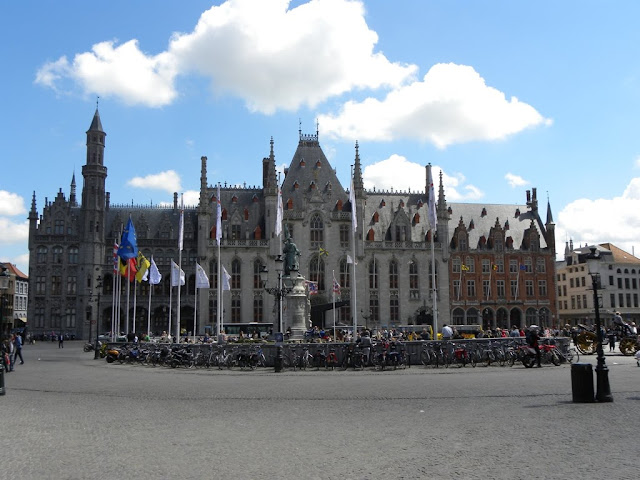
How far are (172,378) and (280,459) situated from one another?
1652 cm

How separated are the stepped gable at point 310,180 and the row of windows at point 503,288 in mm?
19091

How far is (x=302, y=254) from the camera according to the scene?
7412 cm

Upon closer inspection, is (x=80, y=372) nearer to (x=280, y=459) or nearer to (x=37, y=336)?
(x=280, y=459)

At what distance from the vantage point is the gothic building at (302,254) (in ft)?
244

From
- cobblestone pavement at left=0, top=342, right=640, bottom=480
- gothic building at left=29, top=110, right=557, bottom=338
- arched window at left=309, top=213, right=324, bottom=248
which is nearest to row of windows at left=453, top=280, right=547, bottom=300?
gothic building at left=29, top=110, right=557, bottom=338

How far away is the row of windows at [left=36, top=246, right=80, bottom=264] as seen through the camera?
7719 centimetres

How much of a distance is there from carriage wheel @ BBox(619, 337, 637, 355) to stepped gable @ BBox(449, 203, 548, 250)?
163ft

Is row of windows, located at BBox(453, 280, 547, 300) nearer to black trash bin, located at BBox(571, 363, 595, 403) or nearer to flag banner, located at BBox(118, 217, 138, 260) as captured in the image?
flag banner, located at BBox(118, 217, 138, 260)

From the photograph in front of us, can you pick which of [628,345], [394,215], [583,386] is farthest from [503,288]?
[583,386]

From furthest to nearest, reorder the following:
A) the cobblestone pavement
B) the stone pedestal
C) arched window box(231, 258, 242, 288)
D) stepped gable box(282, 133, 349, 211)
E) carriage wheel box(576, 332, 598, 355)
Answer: stepped gable box(282, 133, 349, 211)
arched window box(231, 258, 242, 288)
the stone pedestal
carriage wheel box(576, 332, 598, 355)
the cobblestone pavement

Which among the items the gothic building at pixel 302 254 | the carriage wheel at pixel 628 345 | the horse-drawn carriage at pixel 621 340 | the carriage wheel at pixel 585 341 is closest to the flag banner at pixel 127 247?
the gothic building at pixel 302 254

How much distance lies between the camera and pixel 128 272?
154 feet

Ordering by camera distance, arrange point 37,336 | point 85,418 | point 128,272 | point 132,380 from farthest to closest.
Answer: point 37,336 < point 128,272 < point 132,380 < point 85,418

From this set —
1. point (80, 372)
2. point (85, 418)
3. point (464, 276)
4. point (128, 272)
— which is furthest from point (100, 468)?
point (464, 276)
